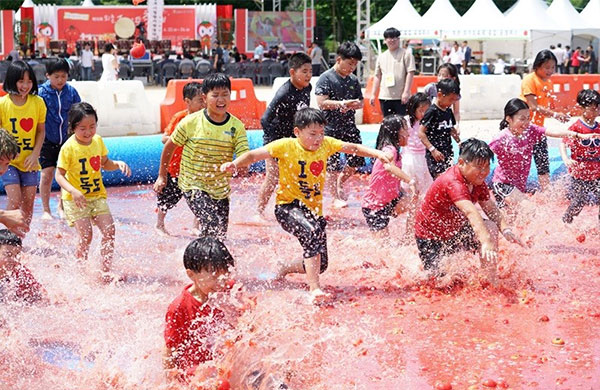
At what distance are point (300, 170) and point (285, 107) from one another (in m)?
2.50

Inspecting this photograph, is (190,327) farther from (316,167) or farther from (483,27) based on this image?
(483,27)

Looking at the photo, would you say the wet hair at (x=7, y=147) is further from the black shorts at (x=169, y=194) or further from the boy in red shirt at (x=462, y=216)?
the black shorts at (x=169, y=194)

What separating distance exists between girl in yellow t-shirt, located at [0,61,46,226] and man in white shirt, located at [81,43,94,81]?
21563mm

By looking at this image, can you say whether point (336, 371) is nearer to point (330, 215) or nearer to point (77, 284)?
point (77, 284)

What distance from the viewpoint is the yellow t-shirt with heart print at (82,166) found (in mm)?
6590

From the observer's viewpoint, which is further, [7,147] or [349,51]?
[349,51]

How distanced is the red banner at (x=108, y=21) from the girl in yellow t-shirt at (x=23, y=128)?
2818 cm

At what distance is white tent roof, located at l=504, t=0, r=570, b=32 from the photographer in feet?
100

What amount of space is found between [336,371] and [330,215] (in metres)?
4.40

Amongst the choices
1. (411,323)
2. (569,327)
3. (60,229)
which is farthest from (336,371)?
(60,229)

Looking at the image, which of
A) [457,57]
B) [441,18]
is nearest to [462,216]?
[457,57]

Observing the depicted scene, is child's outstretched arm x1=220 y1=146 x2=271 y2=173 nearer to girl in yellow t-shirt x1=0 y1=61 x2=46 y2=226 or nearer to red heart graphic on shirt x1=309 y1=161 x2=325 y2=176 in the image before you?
red heart graphic on shirt x1=309 y1=161 x2=325 y2=176

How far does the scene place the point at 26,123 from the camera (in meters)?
7.62

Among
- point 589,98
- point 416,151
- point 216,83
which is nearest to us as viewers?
point 216,83
